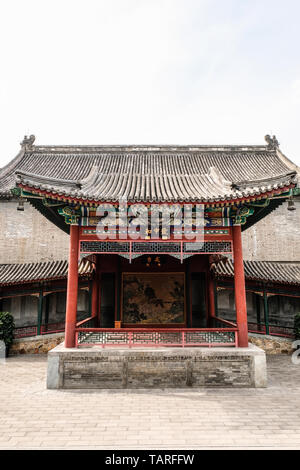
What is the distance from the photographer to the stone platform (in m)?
7.35

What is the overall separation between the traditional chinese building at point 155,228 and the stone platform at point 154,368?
1.42 ft

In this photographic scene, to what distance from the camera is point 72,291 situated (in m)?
8.28

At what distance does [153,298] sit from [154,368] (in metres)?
4.14

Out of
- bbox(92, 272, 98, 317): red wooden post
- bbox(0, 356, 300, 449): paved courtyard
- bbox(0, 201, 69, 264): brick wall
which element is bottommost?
bbox(0, 356, 300, 449): paved courtyard

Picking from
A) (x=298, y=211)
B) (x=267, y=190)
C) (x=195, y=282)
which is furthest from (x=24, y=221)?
(x=298, y=211)

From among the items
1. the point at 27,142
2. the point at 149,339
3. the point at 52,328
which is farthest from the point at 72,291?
the point at 27,142

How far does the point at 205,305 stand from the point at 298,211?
9.45 metres

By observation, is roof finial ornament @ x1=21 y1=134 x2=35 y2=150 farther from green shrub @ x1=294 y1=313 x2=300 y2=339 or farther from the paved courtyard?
green shrub @ x1=294 y1=313 x2=300 y2=339

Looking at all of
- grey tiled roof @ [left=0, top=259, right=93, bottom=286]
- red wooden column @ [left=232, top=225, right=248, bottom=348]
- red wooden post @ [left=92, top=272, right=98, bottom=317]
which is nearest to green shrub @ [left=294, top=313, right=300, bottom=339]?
red wooden column @ [left=232, top=225, right=248, bottom=348]

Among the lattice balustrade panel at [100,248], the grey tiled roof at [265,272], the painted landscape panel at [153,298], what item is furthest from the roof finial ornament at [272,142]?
the lattice balustrade panel at [100,248]

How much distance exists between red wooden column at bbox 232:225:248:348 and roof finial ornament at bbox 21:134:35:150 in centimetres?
1749

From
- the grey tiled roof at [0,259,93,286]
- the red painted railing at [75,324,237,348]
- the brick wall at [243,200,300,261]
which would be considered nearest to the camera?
the red painted railing at [75,324,237,348]

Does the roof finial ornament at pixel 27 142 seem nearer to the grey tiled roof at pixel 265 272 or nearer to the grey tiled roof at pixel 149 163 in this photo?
the grey tiled roof at pixel 149 163

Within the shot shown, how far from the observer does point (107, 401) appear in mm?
6492
